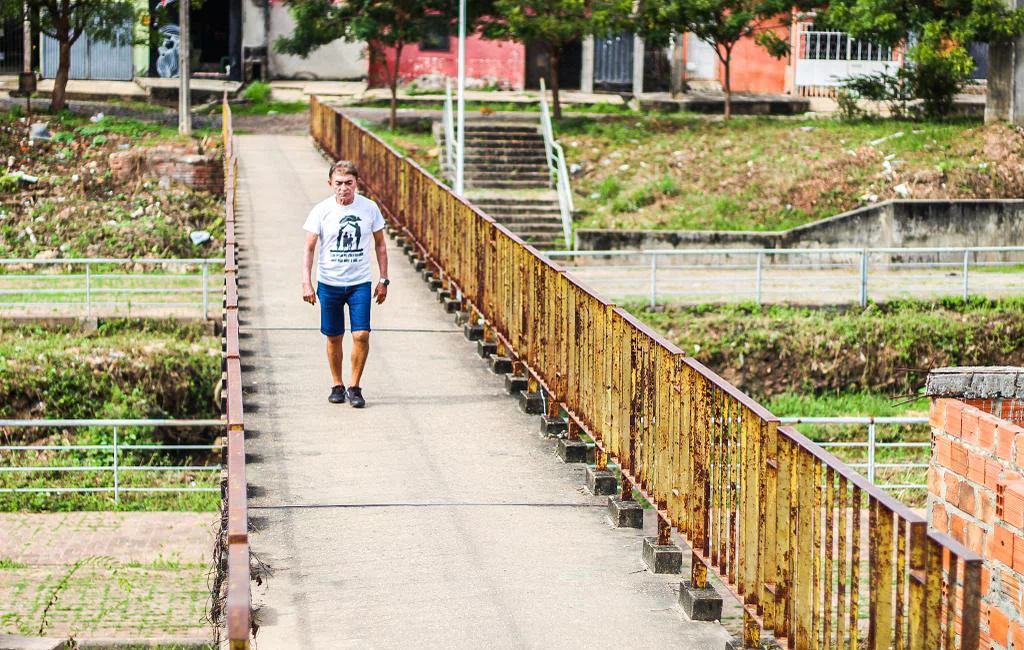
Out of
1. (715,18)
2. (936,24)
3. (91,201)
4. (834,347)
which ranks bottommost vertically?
(834,347)

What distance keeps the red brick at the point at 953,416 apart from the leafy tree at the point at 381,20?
3052 cm

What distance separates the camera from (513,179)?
3447 centimetres

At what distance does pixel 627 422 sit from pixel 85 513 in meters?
11.9

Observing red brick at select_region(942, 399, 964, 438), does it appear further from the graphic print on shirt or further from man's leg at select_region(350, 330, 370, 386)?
the graphic print on shirt

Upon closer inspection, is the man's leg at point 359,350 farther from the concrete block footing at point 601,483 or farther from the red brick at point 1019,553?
the red brick at point 1019,553

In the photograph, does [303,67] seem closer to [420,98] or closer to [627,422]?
[420,98]

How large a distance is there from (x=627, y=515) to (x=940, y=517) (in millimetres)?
1889

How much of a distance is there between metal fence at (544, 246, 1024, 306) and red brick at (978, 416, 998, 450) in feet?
57.2

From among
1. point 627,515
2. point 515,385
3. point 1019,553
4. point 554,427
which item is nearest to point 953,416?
point 1019,553

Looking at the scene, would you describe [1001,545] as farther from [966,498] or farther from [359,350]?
[359,350]

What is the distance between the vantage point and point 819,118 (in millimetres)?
38781

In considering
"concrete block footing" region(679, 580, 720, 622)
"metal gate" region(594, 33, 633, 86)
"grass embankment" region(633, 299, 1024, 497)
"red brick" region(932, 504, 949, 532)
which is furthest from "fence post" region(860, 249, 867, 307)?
"metal gate" region(594, 33, 633, 86)

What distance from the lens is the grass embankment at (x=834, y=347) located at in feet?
84.1

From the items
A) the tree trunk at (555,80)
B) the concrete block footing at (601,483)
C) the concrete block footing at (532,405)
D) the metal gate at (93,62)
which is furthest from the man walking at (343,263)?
the metal gate at (93,62)
